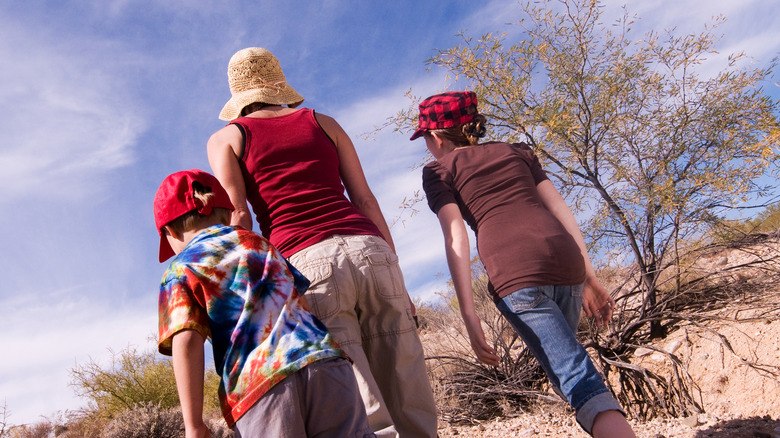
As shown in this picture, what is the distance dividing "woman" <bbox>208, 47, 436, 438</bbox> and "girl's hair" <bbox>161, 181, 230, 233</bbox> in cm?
21

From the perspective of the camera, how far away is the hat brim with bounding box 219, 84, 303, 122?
2.62 metres

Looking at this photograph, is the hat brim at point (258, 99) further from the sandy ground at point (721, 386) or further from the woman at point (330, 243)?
the sandy ground at point (721, 386)

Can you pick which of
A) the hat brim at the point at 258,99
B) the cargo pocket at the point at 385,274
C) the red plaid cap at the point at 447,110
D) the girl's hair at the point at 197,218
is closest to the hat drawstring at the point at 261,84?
the hat brim at the point at 258,99

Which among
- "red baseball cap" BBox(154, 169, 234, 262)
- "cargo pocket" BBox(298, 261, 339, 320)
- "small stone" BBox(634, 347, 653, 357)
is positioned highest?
"red baseball cap" BBox(154, 169, 234, 262)

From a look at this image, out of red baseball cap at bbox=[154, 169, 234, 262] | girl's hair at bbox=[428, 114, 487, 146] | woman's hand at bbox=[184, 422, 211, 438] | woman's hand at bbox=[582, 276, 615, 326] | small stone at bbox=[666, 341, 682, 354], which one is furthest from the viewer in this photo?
small stone at bbox=[666, 341, 682, 354]

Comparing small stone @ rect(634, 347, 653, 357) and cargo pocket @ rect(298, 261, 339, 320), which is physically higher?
cargo pocket @ rect(298, 261, 339, 320)

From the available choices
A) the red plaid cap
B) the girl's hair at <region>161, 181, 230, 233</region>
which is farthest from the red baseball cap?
the red plaid cap

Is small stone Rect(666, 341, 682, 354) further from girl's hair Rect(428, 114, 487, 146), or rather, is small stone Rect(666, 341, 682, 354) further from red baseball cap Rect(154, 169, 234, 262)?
red baseball cap Rect(154, 169, 234, 262)

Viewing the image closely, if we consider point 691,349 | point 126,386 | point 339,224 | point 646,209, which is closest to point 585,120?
point 646,209

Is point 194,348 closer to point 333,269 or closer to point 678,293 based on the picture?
point 333,269

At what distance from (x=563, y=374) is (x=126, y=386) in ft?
27.9

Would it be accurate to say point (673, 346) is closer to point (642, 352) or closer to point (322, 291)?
point (642, 352)

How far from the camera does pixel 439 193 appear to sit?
265 cm

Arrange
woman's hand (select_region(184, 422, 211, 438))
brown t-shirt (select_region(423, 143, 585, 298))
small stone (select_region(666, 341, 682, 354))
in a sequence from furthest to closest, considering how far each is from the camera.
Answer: small stone (select_region(666, 341, 682, 354)) → brown t-shirt (select_region(423, 143, 585, 298)) → woman's hand (select_region(184, 422, 211, 438))
